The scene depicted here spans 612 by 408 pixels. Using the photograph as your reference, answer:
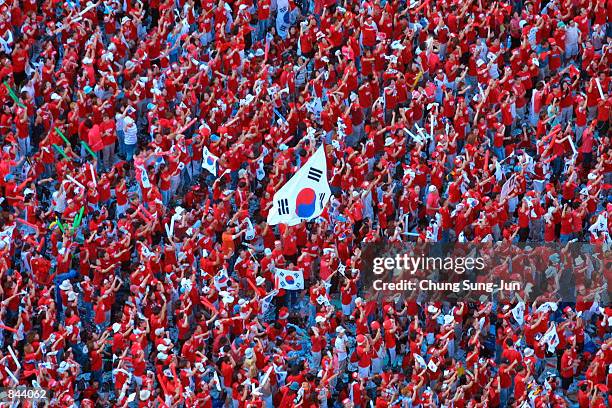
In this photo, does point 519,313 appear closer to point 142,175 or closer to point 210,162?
point 210,162

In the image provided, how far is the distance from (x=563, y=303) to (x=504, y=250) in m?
1.31

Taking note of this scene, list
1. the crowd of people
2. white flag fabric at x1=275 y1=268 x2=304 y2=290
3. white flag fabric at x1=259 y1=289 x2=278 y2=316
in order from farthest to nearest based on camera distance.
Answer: white flag fabric at x1=275 y1=268 x2=304 y2=290 < white flag fabric at x1=259 y1=289 x2=278 y2=316 < the crowd of people

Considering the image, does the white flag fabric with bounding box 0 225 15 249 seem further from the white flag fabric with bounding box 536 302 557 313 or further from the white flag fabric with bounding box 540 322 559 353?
the white flag fabric with bounding box 540 322 559 353

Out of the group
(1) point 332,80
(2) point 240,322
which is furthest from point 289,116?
(2) point 240,322

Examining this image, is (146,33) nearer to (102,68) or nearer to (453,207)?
(102,68)

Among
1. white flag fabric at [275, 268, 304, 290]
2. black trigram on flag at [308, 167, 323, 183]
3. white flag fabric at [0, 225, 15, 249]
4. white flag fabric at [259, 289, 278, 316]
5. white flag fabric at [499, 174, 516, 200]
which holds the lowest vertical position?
white flag fabric at [259, 289, 278, 316]

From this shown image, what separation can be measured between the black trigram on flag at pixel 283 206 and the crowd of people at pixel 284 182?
2.48 ft

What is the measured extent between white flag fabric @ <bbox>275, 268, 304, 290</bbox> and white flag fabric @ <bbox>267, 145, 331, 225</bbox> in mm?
806

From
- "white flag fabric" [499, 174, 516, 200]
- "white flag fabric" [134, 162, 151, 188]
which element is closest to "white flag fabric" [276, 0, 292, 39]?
"white flag fabric" [134, 162, 151, 188]

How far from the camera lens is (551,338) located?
33.8 metres

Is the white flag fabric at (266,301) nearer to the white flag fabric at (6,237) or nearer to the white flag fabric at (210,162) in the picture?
the white flag fabric at (210,162)

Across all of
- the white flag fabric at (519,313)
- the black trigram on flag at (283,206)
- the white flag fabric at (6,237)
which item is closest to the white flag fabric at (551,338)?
the white flag fabric at (519,313)

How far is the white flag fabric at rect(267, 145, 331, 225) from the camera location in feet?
113

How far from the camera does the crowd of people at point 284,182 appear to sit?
110ft
